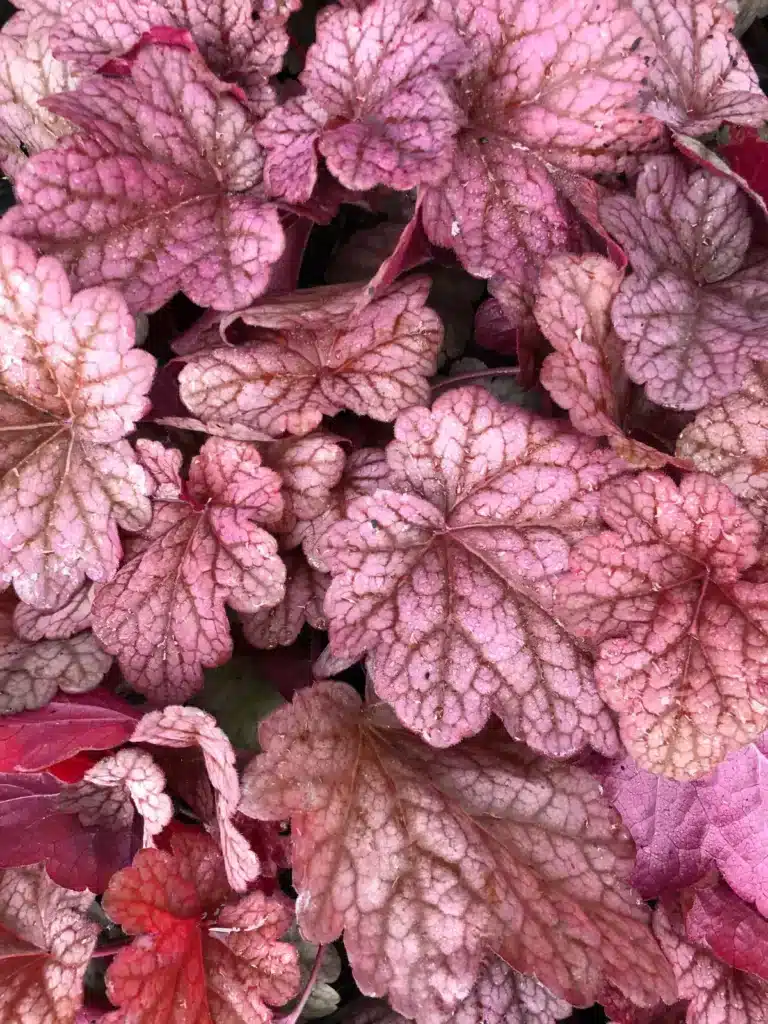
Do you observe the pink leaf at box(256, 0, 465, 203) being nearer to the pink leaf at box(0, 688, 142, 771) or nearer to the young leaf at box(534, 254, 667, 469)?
the young leaf at box(534, 254, 667, 469)

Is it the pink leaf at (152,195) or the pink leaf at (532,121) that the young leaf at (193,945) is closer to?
the pink leaf at (152,195)

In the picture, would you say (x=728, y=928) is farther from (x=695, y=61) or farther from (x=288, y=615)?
(x=695, y=61)

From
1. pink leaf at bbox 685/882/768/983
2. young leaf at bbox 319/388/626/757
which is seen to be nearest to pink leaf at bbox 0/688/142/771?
young leaf at bbox 319/388/626/757

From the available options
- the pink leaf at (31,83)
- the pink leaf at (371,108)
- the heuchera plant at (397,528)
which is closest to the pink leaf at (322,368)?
the heuchera plant at (397,528)

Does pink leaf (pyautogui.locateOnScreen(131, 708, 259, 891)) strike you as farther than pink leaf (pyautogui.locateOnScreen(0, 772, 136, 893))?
No

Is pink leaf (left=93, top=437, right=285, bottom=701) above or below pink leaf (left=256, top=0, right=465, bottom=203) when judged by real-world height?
below

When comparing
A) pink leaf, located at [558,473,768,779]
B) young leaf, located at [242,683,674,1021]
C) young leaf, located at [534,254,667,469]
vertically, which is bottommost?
young leaf, located at [242,683,674,1021]

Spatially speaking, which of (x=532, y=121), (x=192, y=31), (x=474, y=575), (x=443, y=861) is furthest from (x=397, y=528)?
(x=192, y=31)
